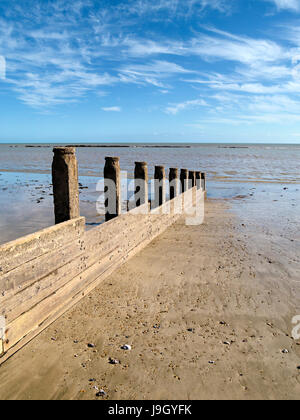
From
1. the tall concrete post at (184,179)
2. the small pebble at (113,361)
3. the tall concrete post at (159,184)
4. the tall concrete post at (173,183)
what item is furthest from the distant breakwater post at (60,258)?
the tall concrete post at (184,179)

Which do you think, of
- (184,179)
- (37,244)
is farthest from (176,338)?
(184,179)

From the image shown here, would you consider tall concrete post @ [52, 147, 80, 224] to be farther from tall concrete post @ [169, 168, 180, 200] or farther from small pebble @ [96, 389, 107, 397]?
tall concrete post @ [169, 168, 180, 200]

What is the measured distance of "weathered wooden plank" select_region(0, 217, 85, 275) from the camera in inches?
117

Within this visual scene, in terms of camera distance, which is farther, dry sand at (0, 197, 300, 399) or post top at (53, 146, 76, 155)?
post top at (53, 146, 76, 155)

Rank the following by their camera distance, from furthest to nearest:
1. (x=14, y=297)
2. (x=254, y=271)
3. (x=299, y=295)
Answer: (x=254, y=271) → (x=299, y=295) → (x=14, y=297)

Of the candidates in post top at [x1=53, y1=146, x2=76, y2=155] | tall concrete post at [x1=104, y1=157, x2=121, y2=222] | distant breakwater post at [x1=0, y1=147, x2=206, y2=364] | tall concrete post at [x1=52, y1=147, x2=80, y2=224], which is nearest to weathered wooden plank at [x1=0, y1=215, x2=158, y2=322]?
distant breakwater post at [x1=0, y1=147, x2=206, y2=364]

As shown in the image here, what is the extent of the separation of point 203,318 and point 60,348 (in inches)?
72.5

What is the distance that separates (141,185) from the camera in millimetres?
7652

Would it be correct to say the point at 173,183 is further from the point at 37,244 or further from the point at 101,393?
the point at 101,393

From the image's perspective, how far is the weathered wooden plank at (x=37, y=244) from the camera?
2.98 m

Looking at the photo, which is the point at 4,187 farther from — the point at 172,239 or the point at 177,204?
the point at 172,239

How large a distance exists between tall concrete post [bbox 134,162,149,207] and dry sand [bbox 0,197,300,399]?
65.3 inches

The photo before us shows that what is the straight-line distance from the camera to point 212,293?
15.9ft
